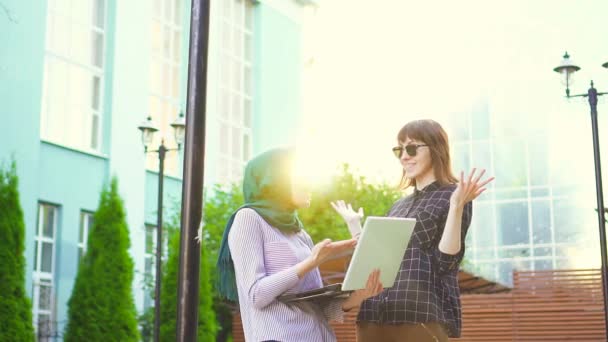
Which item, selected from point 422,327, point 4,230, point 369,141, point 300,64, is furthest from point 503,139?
point 422,327

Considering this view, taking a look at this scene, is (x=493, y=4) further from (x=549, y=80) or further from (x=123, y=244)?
(x=123, y=244)

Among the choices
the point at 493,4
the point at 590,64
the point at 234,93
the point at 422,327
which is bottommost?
the point at 422,327

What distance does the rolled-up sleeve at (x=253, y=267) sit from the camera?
364 centimetres

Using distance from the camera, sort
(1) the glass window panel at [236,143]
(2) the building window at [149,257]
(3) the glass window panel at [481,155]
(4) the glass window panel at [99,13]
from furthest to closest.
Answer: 1. (3) the glass window panel at [481,155]
2. (1) the glass window panel at [236,143]
3. (2) the building window at [149,257]
4. (4) the glass window panel at [99,13]

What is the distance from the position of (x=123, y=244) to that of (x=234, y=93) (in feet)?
29.6

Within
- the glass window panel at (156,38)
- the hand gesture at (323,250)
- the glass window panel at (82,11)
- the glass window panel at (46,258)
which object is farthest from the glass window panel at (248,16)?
the hand gesture at (323,250)

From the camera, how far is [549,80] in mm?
30781

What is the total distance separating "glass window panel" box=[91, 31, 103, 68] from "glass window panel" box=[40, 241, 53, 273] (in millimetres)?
4602

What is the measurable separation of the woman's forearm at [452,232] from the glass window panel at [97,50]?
18727 mm

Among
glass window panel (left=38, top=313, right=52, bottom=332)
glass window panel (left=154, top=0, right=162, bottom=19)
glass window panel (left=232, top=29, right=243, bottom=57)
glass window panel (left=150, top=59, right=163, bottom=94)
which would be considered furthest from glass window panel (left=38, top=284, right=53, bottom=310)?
glass window panel (left=232, top=29, right=243, bottom=57)

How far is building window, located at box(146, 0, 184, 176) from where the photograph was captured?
23.5 meters

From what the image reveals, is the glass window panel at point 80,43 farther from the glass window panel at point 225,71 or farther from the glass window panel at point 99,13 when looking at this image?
the glass window panel at point 225,71

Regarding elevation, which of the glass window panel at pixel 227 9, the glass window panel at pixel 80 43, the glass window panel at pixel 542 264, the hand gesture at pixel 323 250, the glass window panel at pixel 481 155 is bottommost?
the hand gesture at pixel 323 250

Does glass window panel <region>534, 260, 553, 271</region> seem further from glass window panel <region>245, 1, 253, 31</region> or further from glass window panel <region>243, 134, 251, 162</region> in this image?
glass window panel <region>245, 1, 253, 31</region>
